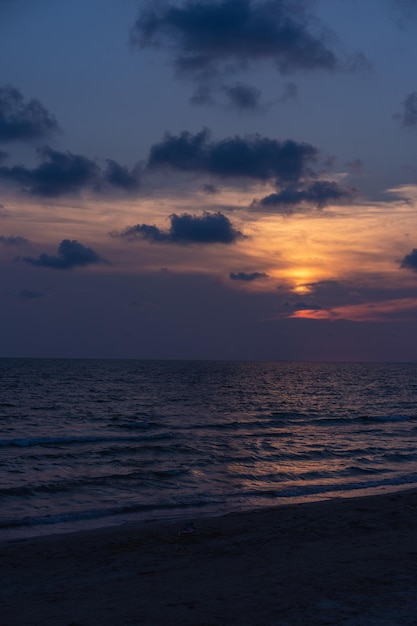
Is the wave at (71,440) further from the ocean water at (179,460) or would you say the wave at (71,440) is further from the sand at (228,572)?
the sand at (228,572)

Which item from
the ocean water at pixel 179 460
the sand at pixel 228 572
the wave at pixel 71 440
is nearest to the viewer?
the sand at pixel 228 572

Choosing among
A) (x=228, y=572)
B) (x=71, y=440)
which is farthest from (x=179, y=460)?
(x=228, y=572)

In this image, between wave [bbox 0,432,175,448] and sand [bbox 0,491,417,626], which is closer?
sand [bbox 0,491,417,626]

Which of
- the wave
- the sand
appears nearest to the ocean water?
the wave

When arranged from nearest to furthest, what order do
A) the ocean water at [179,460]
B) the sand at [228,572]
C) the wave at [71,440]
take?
the sand at [228,572] → the ocean water at [179,460] → the wave at [71,440]

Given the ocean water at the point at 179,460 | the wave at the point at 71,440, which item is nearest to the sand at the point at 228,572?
the ocean water at the point at 179,460

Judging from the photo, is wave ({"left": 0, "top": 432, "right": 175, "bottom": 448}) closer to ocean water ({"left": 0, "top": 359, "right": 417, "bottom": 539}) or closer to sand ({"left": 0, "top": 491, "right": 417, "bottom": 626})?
ocean water ({"left": 0, "top": 359, "right": 417, "bottom": 539})

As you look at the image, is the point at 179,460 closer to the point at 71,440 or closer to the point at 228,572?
the point at 71,440

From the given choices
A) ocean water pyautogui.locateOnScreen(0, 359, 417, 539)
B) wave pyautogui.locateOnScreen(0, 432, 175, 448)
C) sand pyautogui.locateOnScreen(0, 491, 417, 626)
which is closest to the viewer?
sand pyautogui.locateOnScreen(0, 491, 417, 626)

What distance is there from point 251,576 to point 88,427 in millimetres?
31410

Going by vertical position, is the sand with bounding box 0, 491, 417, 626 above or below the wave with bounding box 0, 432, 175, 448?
above

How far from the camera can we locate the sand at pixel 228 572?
9.27 meters

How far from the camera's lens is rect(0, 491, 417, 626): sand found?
30.4ft

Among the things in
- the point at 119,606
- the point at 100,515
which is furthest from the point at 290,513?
the point at 119,606
